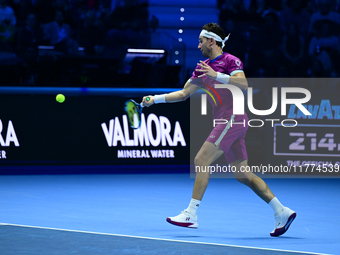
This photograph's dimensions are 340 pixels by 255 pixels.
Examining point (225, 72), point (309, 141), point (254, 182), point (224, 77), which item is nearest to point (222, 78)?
point (224, 77)

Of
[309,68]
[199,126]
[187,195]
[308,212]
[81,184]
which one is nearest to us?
[308,212]

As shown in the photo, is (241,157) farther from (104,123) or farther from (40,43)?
(40,43)

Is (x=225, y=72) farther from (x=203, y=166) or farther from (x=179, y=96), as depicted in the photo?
(x=203, y=166)

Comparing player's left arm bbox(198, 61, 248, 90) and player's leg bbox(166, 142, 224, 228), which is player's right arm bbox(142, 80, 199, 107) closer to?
player's left arm bbox(198, 61, 248, 90)

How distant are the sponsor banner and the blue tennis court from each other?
0.41 metres

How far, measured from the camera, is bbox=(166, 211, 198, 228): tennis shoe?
16.2 feet

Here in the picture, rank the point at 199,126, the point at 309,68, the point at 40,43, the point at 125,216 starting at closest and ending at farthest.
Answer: the point at 125,216
the point at 199,126
the point at 40,43
the point at 309,68

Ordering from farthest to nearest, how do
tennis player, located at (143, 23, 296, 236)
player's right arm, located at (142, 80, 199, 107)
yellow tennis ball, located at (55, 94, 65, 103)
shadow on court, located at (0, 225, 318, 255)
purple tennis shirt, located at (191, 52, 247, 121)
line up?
yellow tennis ball, located at (55, 94, 65, 103) < player's right arm, located at (142, 80, 199, 107) < purple tennis shirt, located at (191, 52, 247, 121) < tennis player, located at (143, 23, 296, 236) < shadow on court, located at (0, 225, 318, 255)

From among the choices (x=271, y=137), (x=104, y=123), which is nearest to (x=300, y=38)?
(x=271, y=137)

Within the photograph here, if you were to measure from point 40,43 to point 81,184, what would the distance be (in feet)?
12.0

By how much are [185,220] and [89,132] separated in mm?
4644

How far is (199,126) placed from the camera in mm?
9594

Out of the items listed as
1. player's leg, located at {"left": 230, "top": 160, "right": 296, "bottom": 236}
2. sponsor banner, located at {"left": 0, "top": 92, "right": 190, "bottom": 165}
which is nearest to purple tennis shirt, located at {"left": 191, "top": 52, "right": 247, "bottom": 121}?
Result: player's leg, located at {"left": 230, "top": 160, "right": 296, "bottom": 236}

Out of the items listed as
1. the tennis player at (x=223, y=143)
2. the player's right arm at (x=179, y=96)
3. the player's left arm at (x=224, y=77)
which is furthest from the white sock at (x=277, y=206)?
the player's right arm at (x=179, y=96)
